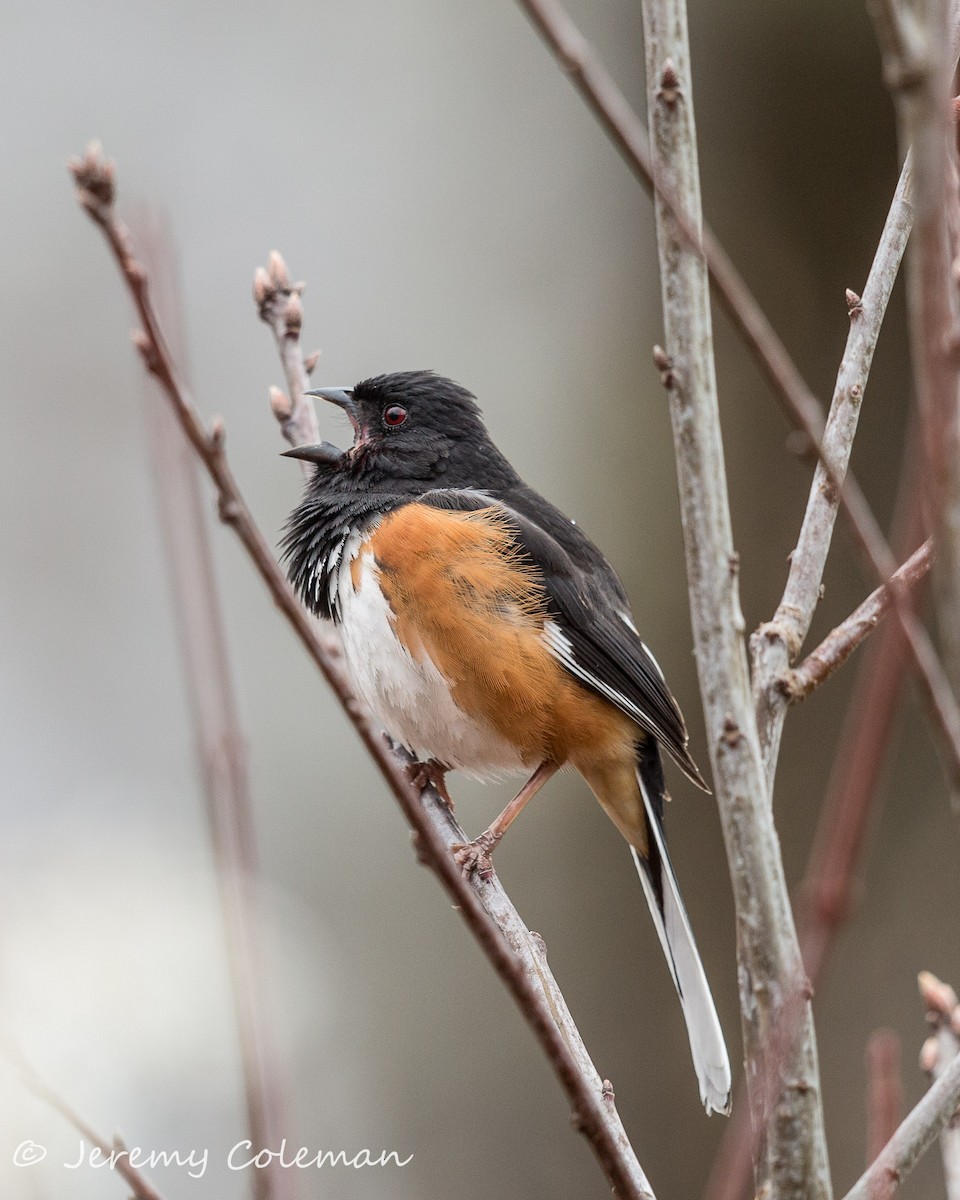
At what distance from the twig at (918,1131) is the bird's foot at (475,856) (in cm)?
144

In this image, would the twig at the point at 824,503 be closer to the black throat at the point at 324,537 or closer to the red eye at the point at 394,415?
the black throat at the point at 324,537

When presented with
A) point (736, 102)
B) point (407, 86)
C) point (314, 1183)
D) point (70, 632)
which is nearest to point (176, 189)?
point (407, 86)

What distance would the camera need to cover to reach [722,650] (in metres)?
1.63

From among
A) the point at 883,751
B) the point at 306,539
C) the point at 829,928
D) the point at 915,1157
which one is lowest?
the point at 915,1157

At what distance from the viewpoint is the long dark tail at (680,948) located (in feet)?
9.36

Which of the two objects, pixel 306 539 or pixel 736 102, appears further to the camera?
pixel 736 102

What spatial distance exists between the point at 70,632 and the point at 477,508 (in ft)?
14.0

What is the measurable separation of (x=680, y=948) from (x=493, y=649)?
856 mm

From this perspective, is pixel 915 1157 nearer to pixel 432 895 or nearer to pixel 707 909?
pixel 707 909

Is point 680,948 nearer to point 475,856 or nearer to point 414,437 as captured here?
point 475,856

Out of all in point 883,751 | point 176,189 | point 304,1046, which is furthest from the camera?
point 176,189

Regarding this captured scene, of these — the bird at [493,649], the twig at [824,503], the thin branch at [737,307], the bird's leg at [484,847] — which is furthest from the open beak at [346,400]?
the thin branch at [737,307]

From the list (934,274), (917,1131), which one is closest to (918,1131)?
(917,1131)

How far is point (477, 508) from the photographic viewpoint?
365 cm
